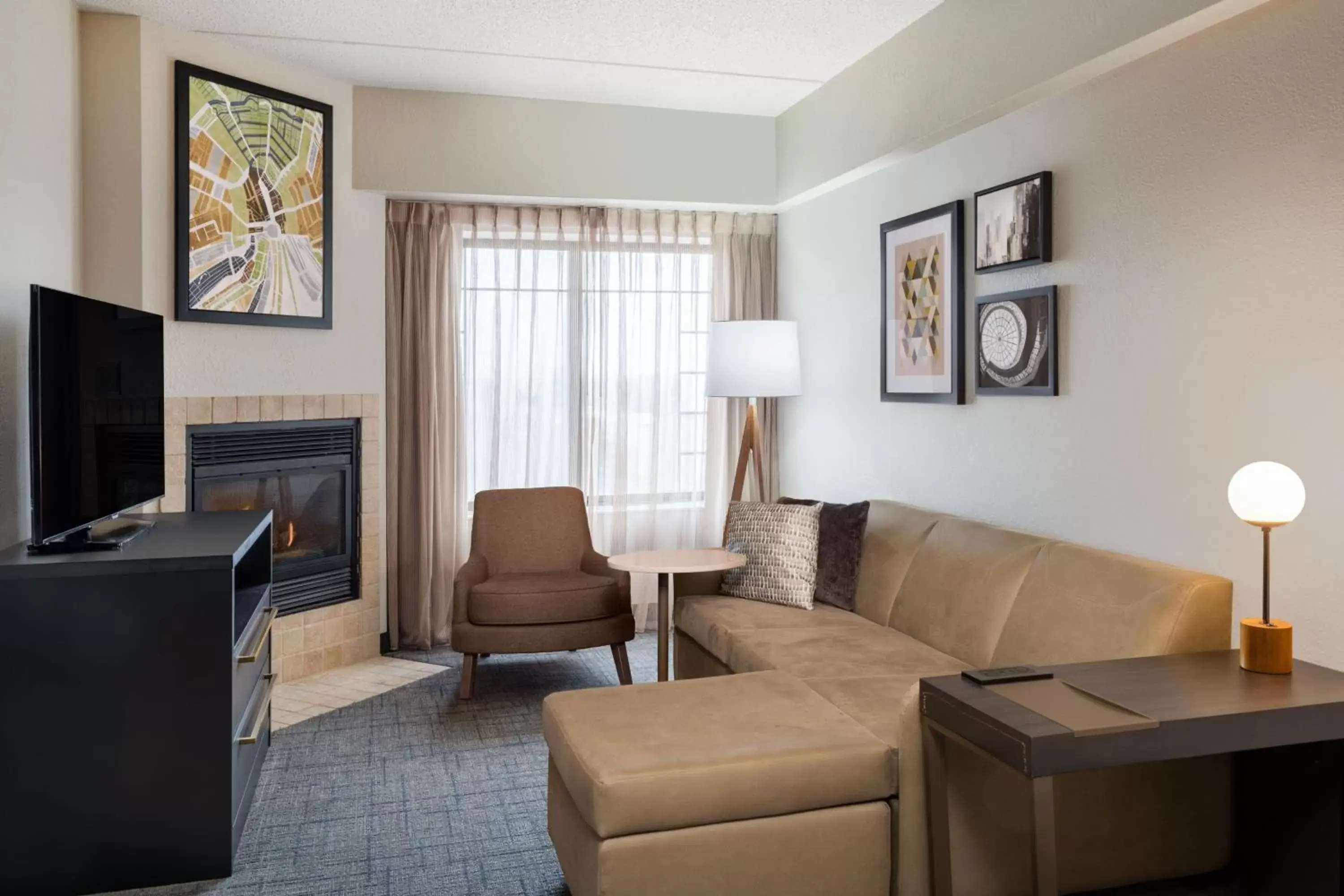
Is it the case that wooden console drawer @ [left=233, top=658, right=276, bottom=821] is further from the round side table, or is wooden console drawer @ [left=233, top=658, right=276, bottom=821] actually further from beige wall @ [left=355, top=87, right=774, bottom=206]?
beige wall @ [left=355, top=87, right=774, bottom=206]

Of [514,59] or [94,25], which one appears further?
[514,59]

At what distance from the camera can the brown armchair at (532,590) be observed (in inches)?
164

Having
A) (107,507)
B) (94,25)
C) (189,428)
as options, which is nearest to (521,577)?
(189,428)

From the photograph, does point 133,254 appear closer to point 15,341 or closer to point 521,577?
point 15,341

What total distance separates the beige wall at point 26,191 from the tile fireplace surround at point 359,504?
733mm

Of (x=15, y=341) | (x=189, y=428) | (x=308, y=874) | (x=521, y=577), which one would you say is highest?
(x=15, y=341)

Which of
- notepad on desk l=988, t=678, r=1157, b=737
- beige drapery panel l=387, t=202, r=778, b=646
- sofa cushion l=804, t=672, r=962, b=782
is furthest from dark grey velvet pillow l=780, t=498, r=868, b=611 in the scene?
notepad on desk l=988, t=678, r=1157, b=737

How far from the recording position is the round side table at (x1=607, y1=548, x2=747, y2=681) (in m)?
3.88

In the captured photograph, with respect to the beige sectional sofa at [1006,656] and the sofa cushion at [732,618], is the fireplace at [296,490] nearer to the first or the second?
the sofa cushion at [732,618]

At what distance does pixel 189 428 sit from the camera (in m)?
4.20

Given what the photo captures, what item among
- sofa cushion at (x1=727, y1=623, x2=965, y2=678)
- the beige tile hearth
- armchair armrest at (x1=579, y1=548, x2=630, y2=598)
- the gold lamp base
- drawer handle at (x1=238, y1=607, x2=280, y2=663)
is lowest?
the beige tile hearth

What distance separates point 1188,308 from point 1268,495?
72cm

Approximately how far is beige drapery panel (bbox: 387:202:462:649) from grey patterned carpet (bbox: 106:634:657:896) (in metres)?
0.67

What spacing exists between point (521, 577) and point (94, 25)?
272 cm
